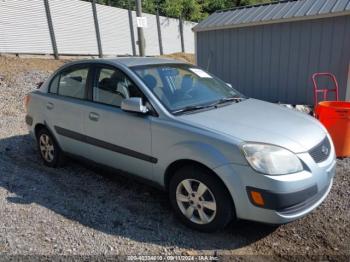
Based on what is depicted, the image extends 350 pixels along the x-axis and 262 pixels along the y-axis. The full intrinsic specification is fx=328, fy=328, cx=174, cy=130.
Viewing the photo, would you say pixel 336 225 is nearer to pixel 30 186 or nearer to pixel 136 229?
pixel 136 229

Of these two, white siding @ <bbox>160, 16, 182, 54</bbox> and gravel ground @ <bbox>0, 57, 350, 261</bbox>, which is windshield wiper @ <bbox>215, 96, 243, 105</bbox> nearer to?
gravel ground @ <bbox>0, 57, 350, 261</bbox>

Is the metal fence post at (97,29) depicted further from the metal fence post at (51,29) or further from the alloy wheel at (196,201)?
the alloy wheel at (196,201)

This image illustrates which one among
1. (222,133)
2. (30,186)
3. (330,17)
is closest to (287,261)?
(222,133)

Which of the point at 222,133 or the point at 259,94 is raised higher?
the point at 222,133

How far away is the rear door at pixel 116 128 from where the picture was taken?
3521mm

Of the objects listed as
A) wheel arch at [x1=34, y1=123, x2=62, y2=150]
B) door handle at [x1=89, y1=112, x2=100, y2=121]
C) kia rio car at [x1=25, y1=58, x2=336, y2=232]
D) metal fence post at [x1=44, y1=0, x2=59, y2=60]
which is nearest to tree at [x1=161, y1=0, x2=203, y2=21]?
metal fence post at [x1=44, y1=0, x2=59, y2=60]

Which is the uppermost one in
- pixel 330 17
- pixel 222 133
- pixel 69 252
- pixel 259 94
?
pixel 330 17

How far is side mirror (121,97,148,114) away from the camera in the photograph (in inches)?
133

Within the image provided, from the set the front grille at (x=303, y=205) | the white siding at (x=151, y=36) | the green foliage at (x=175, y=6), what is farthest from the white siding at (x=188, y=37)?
the front grille at (x=303, y=205)

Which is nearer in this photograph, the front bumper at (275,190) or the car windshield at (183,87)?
the front bumper at (275,190)

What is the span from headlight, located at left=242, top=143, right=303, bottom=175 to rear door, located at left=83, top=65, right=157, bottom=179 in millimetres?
1079

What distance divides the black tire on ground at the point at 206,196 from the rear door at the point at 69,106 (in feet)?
5.16

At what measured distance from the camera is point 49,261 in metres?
2.83

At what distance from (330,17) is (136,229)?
6.28 meters
